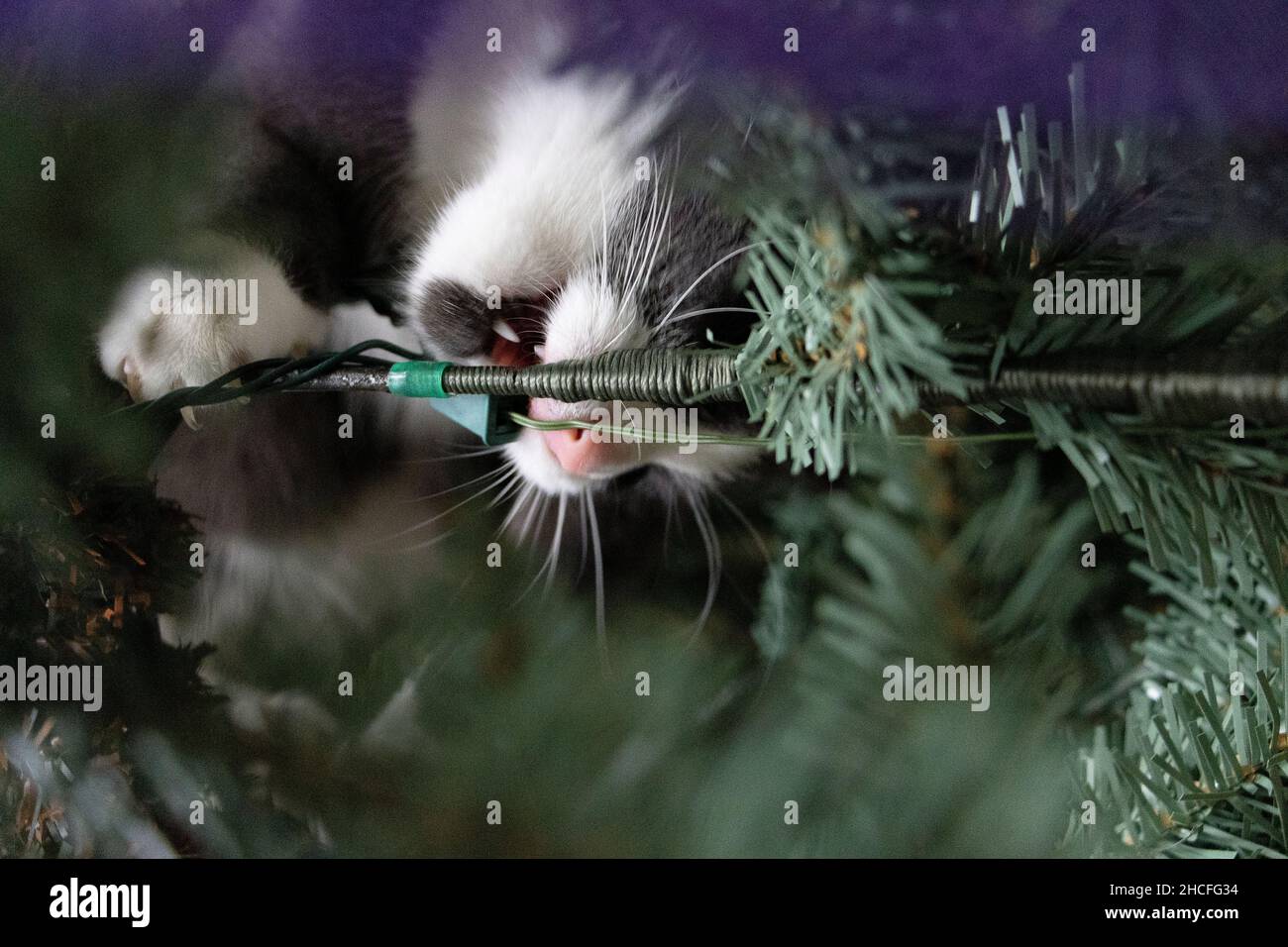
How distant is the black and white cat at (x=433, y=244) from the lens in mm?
384

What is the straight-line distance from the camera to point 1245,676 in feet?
0.98

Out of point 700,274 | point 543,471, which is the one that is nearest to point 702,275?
point 700,274

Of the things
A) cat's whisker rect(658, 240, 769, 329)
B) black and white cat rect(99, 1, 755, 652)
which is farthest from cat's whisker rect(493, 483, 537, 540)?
A: cat's whisker rect(658, 240, 769, 329)

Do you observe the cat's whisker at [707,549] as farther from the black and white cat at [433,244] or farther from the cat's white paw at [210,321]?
the cat's white paw at [210,321]

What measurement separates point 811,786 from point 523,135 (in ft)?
0.99

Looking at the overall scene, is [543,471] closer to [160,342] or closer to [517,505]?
[517,505]

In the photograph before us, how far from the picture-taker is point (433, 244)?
16.1 inches

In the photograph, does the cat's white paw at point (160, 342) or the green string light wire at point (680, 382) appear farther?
the cat's white paw at point (160, 342)

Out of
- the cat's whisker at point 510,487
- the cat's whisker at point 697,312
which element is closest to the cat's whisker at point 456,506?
the cat's whisker at point 510,487

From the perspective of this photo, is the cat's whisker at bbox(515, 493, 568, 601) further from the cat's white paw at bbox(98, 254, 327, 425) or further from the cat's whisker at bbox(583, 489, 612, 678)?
the cat's white paw at bbox(98, 254, 327, 425)

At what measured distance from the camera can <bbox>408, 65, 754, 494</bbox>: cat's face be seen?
1.21ft

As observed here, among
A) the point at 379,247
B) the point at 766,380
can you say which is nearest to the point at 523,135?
the point at 379,247
